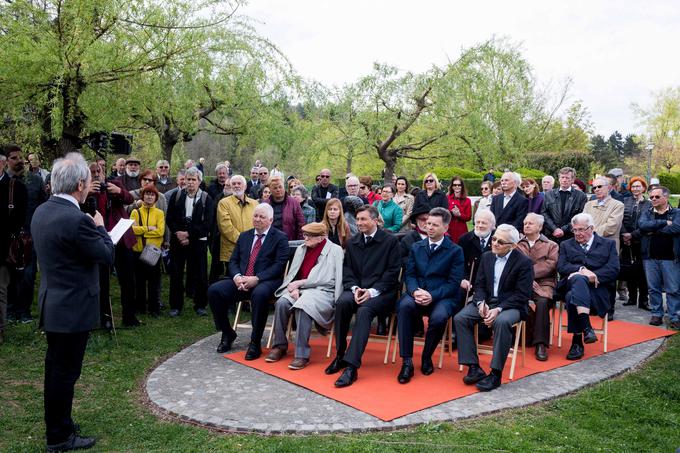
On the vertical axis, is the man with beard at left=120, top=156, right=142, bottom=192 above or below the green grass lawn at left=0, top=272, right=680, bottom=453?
above

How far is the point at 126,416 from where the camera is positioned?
4945 mm

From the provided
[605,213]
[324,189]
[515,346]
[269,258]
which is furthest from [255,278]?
[605,213]

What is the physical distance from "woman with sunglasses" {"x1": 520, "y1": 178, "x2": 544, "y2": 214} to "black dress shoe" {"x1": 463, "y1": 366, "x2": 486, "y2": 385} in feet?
14.1

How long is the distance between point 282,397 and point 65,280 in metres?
2.10

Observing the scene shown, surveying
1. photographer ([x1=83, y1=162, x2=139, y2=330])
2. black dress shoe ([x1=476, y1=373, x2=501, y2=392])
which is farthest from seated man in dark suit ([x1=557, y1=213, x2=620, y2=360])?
photographer ([x1=83, y1=162, x2=139, y2=330])

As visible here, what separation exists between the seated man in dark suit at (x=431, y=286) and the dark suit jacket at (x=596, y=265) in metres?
1.39

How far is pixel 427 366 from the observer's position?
5984mm

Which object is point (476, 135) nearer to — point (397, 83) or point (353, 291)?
point (397, 83)

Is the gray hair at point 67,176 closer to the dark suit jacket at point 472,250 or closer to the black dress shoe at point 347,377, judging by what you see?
the black dress shoe at point 347,377

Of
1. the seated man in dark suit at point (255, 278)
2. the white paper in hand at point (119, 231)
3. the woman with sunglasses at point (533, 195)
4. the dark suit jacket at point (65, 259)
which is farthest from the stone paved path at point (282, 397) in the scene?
the woman with sunglasses at point (533, 195)

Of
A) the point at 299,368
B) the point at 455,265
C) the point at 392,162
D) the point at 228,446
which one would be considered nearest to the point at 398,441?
the point at 228,446

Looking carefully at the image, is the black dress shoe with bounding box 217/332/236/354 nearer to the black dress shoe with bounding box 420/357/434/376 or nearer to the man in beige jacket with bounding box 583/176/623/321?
the black dress shoe with bounding box 420/357/434/376

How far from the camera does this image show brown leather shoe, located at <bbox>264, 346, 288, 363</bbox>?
252 inches

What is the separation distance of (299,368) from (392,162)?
17112 mm
